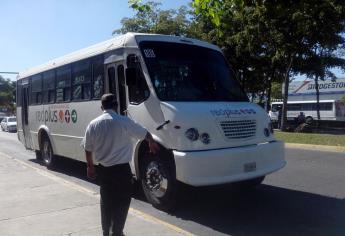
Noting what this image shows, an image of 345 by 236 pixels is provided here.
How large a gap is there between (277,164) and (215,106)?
148 centimetres

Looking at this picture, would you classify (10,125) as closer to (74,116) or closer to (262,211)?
(74,116)

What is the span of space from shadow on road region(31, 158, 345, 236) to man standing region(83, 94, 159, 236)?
1.63m

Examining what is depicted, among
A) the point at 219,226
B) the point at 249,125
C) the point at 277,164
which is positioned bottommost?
the point at 219,226

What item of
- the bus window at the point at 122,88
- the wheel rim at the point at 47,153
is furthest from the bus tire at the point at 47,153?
the bus window at the point at 122,88

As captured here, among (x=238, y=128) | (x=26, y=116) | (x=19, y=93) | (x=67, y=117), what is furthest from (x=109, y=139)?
(x=19, y=93)

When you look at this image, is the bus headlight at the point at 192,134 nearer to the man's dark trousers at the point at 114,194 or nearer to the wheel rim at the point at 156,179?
the wheel rim at the point at 156,179

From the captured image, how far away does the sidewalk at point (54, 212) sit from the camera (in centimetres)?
623

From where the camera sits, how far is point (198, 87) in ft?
25.5

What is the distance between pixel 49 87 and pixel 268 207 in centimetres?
728

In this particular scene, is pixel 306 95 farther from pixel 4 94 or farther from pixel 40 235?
pixel 4 94

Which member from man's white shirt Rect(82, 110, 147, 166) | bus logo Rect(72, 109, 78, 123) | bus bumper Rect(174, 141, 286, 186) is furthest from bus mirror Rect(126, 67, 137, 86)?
bus logo Rect(72, 109, 78, 123)

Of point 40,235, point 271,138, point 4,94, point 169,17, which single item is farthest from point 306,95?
point 4,94

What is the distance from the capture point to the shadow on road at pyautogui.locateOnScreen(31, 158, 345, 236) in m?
6.16

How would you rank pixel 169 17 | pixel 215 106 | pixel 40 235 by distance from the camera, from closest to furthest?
pixel 40 235 → pixel 215 106 → pixel 169 17
